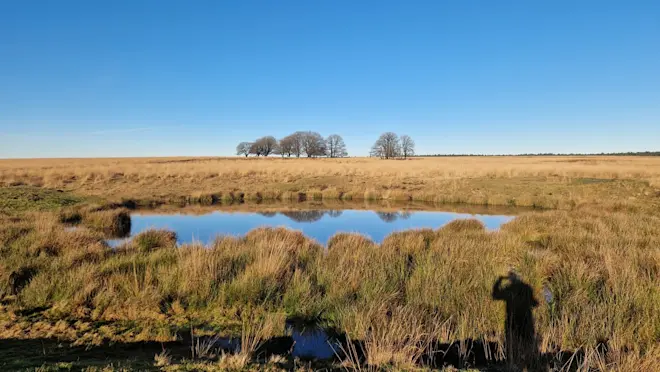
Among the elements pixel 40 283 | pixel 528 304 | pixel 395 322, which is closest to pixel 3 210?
pixel 40 283

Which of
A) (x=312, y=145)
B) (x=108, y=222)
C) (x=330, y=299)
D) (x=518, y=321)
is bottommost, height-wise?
(x=518, y=321)

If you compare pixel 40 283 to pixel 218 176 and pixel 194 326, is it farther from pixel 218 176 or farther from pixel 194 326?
pixel 218 176

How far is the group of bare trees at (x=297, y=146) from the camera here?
95469 mm

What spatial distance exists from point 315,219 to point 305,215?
4.72 ft

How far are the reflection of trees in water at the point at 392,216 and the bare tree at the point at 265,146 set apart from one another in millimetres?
87378

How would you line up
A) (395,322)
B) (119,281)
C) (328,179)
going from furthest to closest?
1. (328,179)
2. (119,281)
3. (395,322)

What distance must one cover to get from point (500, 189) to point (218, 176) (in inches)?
1019

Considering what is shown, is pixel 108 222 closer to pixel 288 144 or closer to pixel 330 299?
pixel 330 299

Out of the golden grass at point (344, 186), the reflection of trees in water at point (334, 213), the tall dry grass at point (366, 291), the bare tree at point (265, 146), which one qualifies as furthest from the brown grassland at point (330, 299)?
the bare tree at point (265, 146)

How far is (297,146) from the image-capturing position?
9606cm

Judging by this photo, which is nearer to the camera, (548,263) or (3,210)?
(548,263)

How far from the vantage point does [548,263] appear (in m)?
7.25

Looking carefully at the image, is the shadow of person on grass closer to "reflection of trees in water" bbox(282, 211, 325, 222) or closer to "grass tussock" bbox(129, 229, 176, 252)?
"grass tussock" bbox(129, 229, 176, 252)

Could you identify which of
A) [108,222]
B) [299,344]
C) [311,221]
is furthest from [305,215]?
[299,344]
